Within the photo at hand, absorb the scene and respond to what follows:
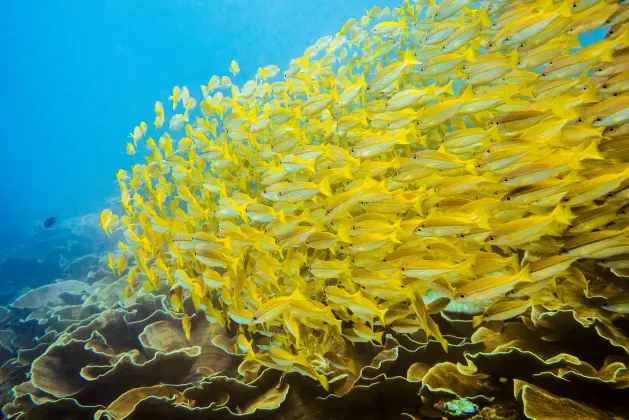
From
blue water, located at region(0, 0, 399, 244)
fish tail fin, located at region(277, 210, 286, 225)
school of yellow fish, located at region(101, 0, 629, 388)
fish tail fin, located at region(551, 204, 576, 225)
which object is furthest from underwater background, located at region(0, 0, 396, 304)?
fish tail fin, located at region(551, 204, 576, 225)

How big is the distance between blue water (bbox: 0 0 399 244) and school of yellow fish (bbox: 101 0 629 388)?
7482 cm

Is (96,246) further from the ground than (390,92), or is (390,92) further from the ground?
(96,246)

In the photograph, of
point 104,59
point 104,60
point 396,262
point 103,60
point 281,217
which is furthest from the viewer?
point 103,60

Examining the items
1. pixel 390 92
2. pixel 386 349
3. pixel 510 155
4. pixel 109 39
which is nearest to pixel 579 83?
pixel 510 155

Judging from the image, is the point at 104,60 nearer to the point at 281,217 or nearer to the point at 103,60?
the point at 103,60

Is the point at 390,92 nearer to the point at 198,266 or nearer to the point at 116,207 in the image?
the point at 198,266

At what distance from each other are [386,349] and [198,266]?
224 centimetres

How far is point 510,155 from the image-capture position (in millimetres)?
2504

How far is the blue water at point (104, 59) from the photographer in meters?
86.0

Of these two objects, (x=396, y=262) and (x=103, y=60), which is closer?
(x=396, y=262)

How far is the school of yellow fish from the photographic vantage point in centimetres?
228

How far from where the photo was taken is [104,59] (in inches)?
5103

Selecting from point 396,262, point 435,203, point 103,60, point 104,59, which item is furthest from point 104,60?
point 396,262

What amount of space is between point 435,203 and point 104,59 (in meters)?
159
